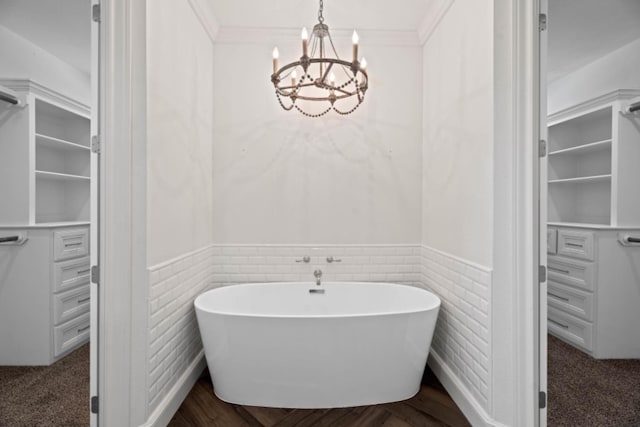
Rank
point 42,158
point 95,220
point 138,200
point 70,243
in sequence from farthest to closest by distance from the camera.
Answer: point 70,243 < point 42,158 < point 138,200 < point 95,220

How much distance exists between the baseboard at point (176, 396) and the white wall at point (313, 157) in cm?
100

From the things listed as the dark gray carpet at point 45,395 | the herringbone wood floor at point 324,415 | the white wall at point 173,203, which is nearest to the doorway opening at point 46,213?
the dark gray carpet at point 45,395

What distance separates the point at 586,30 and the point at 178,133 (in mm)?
2442

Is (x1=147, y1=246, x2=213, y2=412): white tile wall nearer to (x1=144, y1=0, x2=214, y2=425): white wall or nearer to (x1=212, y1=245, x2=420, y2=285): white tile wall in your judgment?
(x1=144, y1=0, x2=214, y2=425): white wall

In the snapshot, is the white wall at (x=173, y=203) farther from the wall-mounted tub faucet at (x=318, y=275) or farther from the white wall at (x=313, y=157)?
the wall-mounted tub faucet at (x=318, y=275)

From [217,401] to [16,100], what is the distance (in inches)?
79.1

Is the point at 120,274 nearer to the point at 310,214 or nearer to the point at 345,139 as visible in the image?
the point at 310,214

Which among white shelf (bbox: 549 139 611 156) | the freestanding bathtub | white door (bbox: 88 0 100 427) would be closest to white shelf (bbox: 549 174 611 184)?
white shelf (bbox: 549 139 611 156)

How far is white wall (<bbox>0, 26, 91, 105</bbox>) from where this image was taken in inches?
68.1

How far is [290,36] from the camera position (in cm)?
293

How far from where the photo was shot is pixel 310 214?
2.96 metres

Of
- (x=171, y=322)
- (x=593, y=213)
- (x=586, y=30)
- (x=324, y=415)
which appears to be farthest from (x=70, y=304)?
(x=586, y=30)

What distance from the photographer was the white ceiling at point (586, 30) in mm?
1583

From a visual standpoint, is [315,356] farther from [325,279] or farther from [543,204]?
[543,204]
